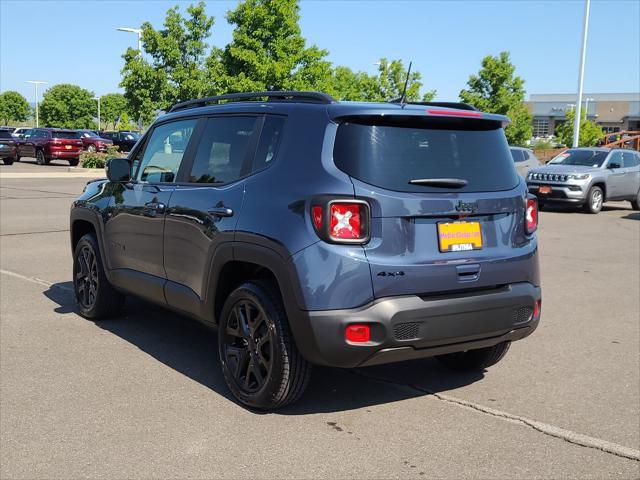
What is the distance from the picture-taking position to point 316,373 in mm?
5160

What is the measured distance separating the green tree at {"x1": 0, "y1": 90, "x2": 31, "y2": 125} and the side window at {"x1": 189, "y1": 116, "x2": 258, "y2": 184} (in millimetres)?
107395

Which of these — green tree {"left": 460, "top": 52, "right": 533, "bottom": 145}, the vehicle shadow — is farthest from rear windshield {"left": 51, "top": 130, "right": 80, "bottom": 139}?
the vehicle shadow

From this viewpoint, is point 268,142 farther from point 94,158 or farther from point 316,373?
point 94,158

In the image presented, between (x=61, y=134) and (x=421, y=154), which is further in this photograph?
(x=61, y=134)

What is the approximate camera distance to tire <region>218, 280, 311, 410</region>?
4.13 metres

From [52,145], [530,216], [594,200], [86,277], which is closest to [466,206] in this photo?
[530,216]

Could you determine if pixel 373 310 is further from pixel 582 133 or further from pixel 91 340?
pixel 582 133

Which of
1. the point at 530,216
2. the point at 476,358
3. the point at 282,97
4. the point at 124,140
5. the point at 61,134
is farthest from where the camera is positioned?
the point at 124,140

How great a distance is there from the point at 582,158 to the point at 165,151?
55.4 ft

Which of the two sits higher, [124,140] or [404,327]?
[124,140]

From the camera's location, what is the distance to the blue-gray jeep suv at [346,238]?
387 centimetres

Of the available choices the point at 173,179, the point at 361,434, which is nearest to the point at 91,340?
the point at 173,179

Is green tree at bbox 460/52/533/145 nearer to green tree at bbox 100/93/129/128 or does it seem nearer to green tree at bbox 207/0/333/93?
green tree at bbox 207/0/333/93

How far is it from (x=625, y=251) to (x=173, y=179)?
9.06 meters
